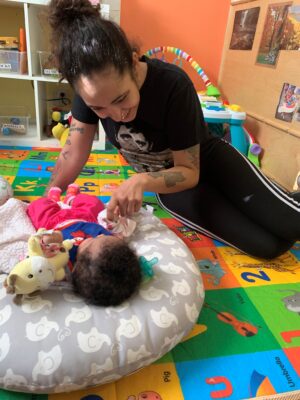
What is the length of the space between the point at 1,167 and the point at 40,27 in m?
0.92

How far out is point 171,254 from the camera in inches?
33.9

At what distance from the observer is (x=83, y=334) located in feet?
2.02

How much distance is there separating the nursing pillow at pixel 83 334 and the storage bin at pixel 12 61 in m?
1.53

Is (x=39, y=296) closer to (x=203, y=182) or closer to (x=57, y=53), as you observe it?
A: (x=57, y=53)

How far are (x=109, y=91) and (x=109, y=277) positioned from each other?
41 cm

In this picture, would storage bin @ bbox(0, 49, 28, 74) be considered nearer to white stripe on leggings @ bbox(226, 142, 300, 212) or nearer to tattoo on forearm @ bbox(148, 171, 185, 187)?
tattoo on forearm @ bbox(148, 171, 185, 187)

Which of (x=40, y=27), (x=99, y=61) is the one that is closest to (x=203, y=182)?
(x=99, y=61)

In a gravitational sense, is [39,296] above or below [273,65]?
below

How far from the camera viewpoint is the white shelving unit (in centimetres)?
175

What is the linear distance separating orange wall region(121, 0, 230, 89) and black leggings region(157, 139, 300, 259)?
123 centimetres

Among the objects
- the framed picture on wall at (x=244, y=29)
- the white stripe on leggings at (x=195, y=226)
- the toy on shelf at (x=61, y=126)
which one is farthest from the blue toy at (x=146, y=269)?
the framed picture on wall at (x=244, y=29)

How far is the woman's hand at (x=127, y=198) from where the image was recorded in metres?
0.80

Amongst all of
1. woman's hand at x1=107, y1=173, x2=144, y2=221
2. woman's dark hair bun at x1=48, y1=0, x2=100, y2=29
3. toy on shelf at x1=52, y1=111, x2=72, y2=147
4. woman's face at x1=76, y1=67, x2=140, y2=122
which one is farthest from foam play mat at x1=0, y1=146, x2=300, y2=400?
toy on shelf at x1=52, y1=111, x2=72, y2=147

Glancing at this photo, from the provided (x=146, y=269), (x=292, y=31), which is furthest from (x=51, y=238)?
(x=292, y=31)
